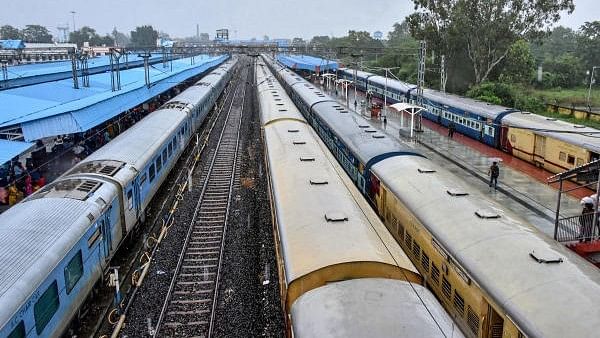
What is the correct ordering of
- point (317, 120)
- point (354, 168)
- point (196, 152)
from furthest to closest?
point (196, 152), point (317, 120), point (354, 168)

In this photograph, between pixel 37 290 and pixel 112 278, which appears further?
pixel 112 278

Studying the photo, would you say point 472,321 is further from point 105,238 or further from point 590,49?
point 590,49

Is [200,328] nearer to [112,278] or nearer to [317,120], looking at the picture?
[112,278]

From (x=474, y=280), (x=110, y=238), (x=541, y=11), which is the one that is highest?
(x=541, y=11)

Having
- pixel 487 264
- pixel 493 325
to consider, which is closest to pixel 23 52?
pixel 487 264

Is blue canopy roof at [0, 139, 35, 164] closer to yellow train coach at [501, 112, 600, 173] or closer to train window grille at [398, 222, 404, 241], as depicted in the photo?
train window grille at [398, 222, 404, 241]

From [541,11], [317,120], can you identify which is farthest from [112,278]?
[541,11]

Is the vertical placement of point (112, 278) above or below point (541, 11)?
below

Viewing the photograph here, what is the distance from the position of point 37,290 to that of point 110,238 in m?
4.50

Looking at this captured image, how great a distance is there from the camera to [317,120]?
27672 millimetres

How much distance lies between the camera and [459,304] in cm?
944

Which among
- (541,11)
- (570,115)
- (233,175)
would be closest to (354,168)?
(233,175)

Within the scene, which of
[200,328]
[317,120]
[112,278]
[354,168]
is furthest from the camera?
[317,120]

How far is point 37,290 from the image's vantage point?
29.3 ft
